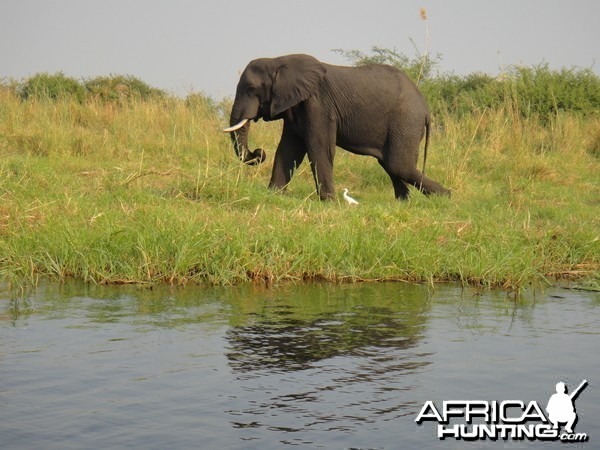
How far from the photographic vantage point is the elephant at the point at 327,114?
37.7ft

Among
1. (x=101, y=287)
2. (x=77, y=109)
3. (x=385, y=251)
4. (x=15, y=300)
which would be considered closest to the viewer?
(x=15, y=300)

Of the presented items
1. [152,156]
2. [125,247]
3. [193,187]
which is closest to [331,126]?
[193,187]

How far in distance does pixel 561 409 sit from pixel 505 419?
0.25 m

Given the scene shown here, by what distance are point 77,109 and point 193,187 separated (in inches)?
235

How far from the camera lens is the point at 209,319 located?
22.4ft

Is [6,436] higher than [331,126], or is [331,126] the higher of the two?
[331,126]

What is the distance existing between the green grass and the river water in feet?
0.97

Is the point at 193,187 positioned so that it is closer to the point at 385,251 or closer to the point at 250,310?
the point at 385,251

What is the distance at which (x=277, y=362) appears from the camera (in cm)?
581

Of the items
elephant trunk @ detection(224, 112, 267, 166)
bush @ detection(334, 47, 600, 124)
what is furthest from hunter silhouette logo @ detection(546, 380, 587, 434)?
bush @ detection(334, 47, 600, 124)

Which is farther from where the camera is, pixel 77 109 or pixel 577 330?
pixel 77 109

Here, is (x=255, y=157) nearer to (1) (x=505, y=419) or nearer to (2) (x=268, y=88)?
(2) (x=268, y=88)

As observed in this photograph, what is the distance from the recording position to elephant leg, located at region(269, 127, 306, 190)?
459 inches

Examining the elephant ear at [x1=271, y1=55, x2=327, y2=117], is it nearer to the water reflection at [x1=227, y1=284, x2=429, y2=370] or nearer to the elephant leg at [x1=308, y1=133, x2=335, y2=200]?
the elephant leg at [x1=308, y1=133, x2=335, y2=200]
